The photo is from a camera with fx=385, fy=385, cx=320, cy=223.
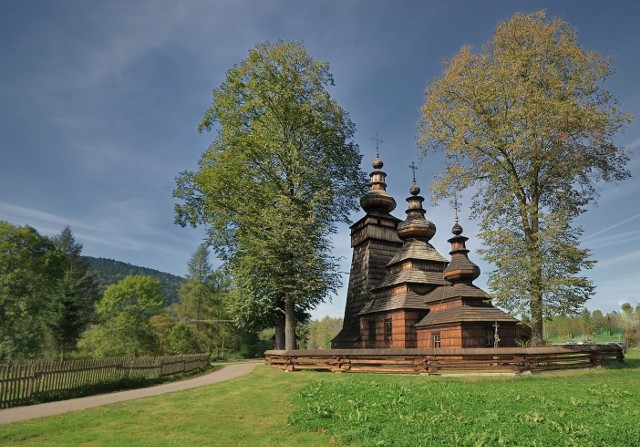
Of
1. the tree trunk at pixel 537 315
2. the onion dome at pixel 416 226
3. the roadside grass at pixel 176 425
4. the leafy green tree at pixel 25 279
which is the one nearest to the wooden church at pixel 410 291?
the onion dome at pixel 416 226

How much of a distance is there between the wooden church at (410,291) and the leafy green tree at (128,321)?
1910 cm

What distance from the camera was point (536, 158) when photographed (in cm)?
1986

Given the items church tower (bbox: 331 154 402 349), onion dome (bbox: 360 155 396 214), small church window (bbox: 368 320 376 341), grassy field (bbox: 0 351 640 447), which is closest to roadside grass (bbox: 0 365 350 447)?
grassy field (bbox: 0 351 640 447)

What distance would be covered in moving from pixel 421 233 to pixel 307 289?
1208 cm

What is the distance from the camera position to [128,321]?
36781 millimetres

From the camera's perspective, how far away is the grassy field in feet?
21.5

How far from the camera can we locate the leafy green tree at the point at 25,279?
35.3m

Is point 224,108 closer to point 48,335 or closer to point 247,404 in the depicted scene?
point 247,404

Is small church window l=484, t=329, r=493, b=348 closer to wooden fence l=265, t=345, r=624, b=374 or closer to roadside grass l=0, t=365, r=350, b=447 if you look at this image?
wooden fence l=265, t=345, r=624, b=374

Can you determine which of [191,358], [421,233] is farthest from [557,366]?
[191,358]

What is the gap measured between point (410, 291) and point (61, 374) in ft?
65.6

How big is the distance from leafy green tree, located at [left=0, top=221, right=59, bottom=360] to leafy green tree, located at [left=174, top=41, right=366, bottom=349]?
2121cm

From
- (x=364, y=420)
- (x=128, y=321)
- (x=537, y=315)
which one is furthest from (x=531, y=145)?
(x=128, y=321)

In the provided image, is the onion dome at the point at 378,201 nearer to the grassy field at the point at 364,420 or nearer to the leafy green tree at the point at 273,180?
the leafy green tree at the point at 273,180
